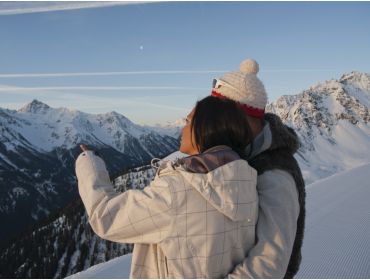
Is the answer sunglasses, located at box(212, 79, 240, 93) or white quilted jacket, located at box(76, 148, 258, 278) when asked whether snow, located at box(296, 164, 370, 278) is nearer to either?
sunglasses, located at box(212, 79, 240, 93)

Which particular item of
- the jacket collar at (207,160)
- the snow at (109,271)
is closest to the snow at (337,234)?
the snow at (109,271)

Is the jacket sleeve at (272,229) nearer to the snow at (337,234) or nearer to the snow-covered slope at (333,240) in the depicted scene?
the snow-covered slope at (333,240)

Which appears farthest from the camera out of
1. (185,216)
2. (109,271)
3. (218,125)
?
(109,271)

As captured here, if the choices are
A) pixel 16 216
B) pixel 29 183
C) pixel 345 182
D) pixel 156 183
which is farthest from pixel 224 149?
pixel 29 183

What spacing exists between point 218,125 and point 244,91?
405 millimetres

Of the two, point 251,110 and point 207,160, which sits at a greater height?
point 251,110

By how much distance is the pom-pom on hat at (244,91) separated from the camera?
8.10 ft

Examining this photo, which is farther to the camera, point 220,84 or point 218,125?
point 220,84

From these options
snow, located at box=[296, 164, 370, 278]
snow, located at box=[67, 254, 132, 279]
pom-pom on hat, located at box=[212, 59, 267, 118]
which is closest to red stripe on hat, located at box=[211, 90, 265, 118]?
pom-pom on hat, located at box=[212, 59, 267, 118]

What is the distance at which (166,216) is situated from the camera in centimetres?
199

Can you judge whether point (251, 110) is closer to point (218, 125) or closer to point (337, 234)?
point (218, 125)

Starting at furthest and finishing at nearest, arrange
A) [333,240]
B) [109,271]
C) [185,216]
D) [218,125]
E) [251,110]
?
[333,240] → [109,271] → [251,110] → [218,125] → [185,216]

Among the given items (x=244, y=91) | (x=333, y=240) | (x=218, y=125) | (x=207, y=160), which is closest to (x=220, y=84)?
(x=244, y=91)

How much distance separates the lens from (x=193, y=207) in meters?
1.99
